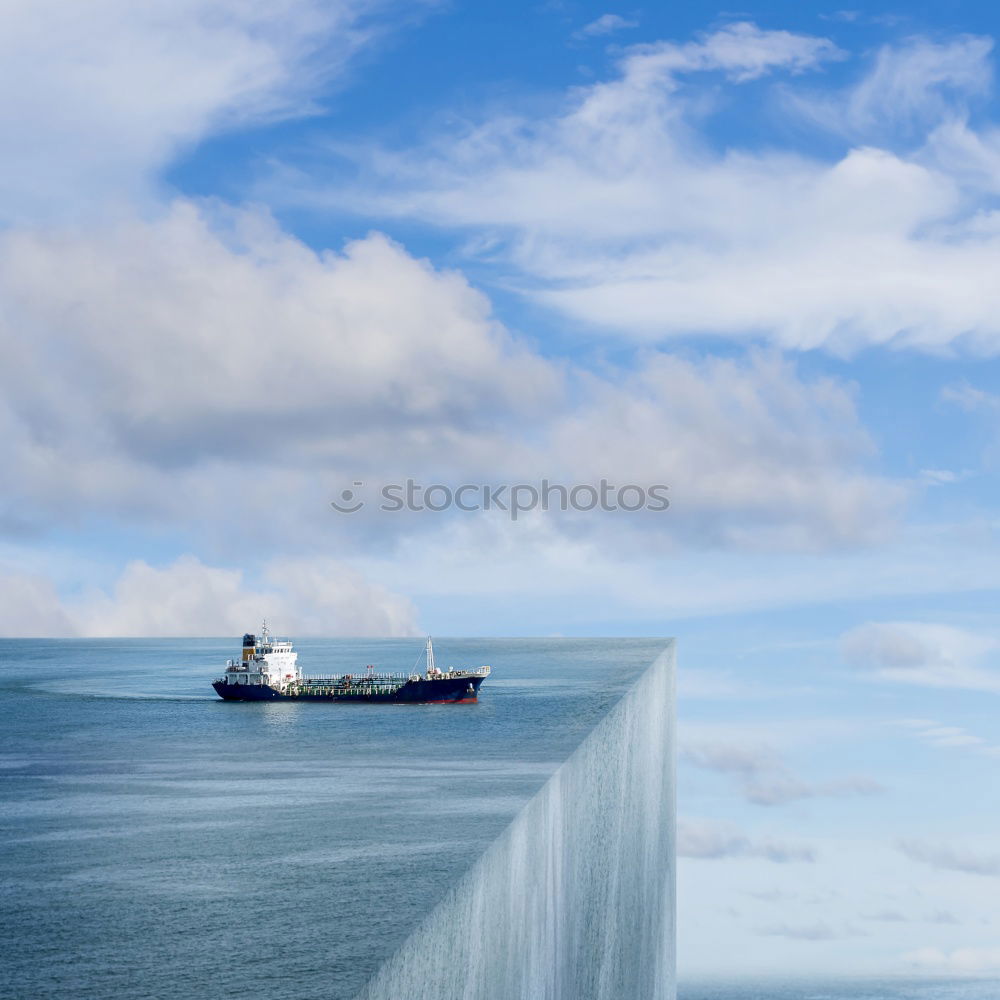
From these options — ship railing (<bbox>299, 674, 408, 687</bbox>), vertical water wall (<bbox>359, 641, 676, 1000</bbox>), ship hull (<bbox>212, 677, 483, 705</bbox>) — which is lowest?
vertical water wall (<bbox>359, 641, 676, 1000</bbox>)

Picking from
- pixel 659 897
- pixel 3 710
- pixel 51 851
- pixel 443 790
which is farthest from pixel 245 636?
pixel 51 851

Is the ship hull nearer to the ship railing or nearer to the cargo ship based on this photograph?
the cargo ship

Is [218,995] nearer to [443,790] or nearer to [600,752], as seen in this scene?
[443,790]

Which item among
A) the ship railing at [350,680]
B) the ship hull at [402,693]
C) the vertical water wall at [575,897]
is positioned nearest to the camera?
the vertical water wall at [575,897]

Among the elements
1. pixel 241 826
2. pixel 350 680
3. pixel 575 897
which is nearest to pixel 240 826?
pixel 241 826

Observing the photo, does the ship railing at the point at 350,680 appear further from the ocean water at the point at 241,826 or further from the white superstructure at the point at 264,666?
the ocean water at the point at 241,826

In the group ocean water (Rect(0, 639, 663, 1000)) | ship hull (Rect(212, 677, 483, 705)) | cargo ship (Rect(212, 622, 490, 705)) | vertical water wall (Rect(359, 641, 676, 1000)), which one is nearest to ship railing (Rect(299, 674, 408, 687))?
cargo ship (Rect(212, 622, 490, 705))

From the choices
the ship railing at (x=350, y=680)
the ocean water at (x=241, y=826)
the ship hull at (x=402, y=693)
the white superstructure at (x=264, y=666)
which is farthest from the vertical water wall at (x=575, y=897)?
the white superstructure at (x=264, y=666)
